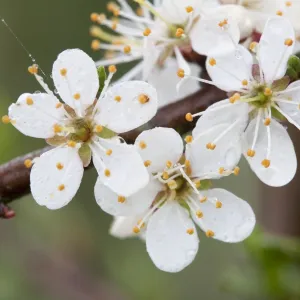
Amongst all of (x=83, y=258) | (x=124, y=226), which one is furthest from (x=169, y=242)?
(x=83, y=258)

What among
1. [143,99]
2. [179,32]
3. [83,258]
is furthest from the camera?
[83,258]

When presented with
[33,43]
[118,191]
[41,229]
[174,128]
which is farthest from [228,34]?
[33,43]

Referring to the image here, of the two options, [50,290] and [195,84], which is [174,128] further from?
[50,290]

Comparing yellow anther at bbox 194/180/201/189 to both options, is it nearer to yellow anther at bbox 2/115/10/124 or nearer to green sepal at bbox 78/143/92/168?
green sepal at bbox 78/143/92/168

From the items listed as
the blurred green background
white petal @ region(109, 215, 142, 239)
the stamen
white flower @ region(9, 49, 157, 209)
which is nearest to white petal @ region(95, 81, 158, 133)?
white flower @ region(9, 49, 157, 209)

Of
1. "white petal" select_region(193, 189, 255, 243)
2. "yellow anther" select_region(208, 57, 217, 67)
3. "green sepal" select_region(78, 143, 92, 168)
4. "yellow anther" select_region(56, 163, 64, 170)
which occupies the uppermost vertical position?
"yellow anther" select_region(56, 163, 64, 170)

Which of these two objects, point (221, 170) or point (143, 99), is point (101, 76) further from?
point (221, 170)
